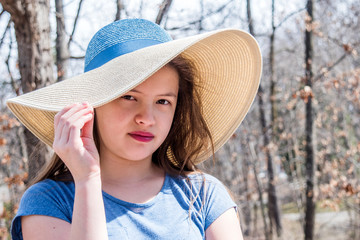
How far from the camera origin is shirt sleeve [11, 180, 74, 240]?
1.37m

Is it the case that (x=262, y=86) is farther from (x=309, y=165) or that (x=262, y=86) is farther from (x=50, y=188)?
(x=50, y=188)

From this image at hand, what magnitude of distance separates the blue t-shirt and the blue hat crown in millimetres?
499

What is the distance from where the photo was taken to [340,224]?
15.0 metres

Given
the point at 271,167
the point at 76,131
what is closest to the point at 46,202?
the point at 76,131

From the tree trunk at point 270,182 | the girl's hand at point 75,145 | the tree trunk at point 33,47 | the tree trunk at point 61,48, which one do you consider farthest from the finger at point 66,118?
the tree trunk at point 270,182

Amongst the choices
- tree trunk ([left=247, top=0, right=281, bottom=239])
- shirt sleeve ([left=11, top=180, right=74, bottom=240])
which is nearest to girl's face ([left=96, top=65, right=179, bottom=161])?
shirt sleeve ([left=11, top=180, right=74, bottom=240])

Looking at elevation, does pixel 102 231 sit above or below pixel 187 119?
below

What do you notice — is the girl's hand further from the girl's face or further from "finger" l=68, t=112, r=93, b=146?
the girl's face

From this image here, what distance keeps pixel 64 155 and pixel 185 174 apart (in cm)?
61

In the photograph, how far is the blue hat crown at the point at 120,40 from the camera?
1621 millimetres

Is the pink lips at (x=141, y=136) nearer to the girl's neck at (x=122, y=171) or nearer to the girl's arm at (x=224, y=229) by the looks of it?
the girl's neck at (x=122, y=171)

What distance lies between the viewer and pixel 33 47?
2713 millimetres

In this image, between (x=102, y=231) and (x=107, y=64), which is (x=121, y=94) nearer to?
(x=107, y=64)

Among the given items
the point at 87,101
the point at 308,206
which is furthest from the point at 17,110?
the point at 308,206
